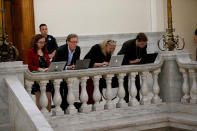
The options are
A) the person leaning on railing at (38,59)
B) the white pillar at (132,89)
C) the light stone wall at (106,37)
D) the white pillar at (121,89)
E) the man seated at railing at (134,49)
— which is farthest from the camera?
the light stone wall at (106,37)

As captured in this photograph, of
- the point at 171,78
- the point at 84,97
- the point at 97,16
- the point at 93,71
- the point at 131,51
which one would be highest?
the point at 97,16

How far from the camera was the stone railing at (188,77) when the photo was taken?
842 centimetres

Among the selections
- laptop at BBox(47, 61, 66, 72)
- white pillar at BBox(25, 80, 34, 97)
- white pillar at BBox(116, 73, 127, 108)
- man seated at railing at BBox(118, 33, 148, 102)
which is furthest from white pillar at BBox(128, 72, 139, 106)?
white pillar at BBox(25, 80, 34, 97)

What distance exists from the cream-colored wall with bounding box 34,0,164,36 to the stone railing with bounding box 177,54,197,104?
561 centimetres

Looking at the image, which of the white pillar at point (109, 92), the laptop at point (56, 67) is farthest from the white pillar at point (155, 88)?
the laptop at point (56, 67)

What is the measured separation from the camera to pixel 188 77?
8.72 meters

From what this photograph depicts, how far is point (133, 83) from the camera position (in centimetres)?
837

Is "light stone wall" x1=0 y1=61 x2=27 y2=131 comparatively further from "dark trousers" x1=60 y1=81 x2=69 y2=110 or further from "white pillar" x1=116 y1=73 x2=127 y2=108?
"white pillar" x1=116 y1=73 x2=127 y2=108

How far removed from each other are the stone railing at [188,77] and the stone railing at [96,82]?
16.4 inches

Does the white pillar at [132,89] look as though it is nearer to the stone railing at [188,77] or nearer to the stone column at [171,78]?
the stone column at [171,78]

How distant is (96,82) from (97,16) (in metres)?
6.63

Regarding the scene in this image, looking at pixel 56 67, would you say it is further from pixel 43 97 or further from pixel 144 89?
pixel 144 89

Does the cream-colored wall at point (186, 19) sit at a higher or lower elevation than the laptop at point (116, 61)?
higher

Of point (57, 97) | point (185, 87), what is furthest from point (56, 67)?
point (185, 87)
